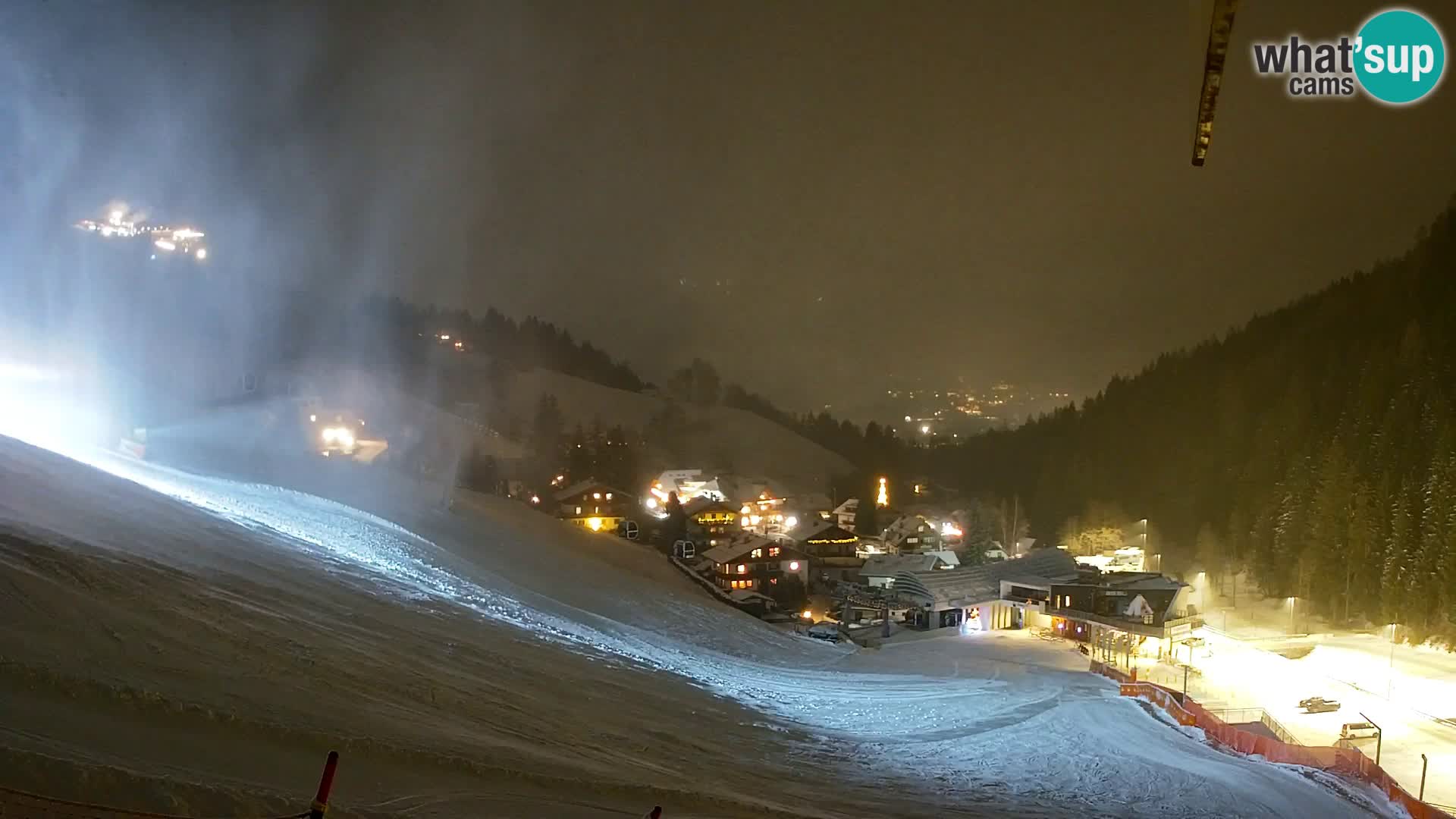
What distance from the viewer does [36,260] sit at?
4909 cm

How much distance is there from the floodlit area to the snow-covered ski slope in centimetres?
498

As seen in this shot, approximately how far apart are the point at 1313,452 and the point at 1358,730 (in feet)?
96.3

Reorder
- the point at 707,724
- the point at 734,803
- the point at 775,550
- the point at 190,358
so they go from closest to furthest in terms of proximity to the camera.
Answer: the point at 734,803, the point at 707,724, the point at 775,550, the point at 190,358

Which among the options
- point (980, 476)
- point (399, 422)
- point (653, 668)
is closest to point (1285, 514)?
point (653, 668)

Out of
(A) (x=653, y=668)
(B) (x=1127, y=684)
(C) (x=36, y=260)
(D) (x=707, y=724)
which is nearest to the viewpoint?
(D) (x=707, y=724)

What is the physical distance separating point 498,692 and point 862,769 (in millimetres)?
5009

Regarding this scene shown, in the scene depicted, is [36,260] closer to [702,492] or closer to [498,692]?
[702,492]

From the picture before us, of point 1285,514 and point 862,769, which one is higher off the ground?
point 1285,514

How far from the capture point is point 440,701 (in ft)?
30.9

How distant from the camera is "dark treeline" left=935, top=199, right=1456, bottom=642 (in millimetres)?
33312

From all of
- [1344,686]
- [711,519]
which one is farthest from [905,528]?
[1344,686]

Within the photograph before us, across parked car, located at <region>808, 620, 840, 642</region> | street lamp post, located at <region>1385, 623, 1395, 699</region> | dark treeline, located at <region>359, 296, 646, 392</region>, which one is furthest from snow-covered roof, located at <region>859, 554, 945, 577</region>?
dark treeline, located at <region>359, 296, 646, 392</region>

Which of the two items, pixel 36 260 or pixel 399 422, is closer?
pixel 36 260

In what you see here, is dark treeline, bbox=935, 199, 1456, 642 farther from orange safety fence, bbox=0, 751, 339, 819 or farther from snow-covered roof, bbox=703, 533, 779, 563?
orange safety fence, bbox=0, 751, 339, 819
